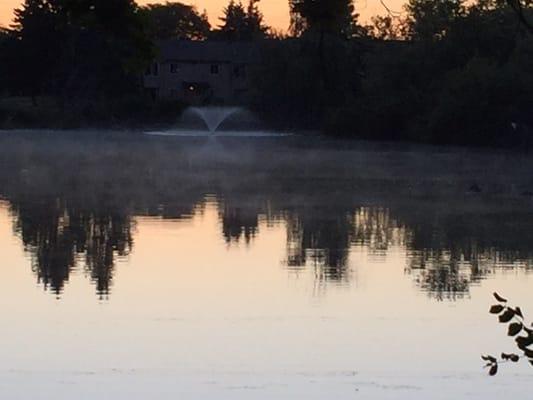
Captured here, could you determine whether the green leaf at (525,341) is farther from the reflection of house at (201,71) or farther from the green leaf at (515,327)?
the reflection of house at (201,71)

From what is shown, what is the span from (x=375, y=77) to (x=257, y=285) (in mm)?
38768

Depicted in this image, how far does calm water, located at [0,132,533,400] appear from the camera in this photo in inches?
399

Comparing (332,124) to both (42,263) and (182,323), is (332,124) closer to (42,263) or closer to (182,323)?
(42,263)

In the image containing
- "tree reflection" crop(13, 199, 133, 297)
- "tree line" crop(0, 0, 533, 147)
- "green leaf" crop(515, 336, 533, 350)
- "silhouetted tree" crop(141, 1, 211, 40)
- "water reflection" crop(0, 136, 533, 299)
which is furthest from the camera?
"silhouetted tree" crop(141, 1, 211, 40)

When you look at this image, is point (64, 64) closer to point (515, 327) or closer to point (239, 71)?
point (239, 71)

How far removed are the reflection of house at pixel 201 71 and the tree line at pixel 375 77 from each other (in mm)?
12184

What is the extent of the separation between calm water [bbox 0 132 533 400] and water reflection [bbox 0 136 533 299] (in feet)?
0.18

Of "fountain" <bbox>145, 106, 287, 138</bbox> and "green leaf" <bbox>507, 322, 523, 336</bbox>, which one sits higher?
"green leaf" <bbox>507, 322, 523, 336</bbox>

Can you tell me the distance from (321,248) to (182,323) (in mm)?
5612

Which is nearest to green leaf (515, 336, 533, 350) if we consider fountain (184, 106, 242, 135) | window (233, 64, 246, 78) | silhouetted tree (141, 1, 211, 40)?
fountain (184, 106, 242, 135)

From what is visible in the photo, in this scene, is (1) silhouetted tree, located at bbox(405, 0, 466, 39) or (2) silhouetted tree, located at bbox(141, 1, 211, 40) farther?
(2) silhouetted tree, located at bbox(141, 1, 211, 40)

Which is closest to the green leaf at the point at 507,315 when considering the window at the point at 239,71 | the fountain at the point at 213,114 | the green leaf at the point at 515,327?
the green leaf at the point at 515,327

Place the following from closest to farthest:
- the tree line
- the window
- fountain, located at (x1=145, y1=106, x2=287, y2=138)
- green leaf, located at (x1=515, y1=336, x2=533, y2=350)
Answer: green leaf, located at (x1=515, y1=336, x2=533, y2=350) → the tree line → fountain, located at (x1=145, y1=106, x2=287, y2=138) → the window

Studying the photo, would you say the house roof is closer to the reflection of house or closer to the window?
the reflection of house
